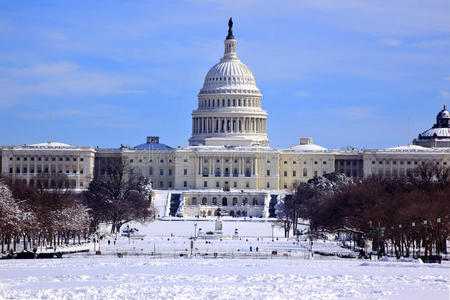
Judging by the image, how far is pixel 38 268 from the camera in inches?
2795

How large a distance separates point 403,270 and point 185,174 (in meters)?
126

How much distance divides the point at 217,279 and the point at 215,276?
175 centimetres

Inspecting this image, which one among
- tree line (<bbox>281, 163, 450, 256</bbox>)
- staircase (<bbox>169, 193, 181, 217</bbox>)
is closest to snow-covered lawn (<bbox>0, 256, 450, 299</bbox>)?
tree line (<bbox>281, 163, 450, 256</bbox>)

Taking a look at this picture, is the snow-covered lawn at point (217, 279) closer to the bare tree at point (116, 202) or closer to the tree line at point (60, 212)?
the tree line at point (60, 212)

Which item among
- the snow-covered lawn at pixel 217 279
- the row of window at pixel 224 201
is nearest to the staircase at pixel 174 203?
the row of window at pixel 224 201

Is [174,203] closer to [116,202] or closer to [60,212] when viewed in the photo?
→ [116,202]

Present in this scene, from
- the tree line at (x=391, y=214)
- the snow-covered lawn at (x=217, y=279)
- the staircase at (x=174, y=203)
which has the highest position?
the staircase at (x=174, y=203)

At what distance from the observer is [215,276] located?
6669 cm

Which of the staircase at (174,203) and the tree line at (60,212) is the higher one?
the staircase at (174,203)

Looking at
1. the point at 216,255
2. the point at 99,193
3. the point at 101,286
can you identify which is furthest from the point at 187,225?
the point at 101,286

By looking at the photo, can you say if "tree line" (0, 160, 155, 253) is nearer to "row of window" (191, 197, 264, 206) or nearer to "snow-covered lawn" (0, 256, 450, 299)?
"snow-covered lawn" (0, 256, 450, 299)

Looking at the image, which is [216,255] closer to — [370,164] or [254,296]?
[254,296]

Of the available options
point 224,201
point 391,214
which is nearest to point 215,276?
point 391,214

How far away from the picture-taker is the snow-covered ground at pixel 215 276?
58875mm
